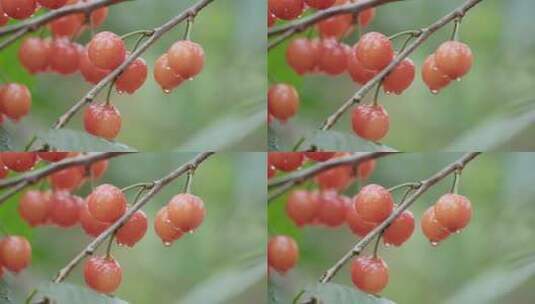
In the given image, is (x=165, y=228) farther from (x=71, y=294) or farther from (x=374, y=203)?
(x=374, y=203)

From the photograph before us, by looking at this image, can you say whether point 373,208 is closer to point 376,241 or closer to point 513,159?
point 376,241

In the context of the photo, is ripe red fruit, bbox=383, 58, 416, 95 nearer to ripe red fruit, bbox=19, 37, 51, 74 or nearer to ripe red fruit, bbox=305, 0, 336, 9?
ripe red fruit, bbox=305, 0, 336, 9

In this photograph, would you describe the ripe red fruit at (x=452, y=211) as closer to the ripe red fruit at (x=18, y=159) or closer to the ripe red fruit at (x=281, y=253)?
the ripe red fruit at (x=281, y=253)

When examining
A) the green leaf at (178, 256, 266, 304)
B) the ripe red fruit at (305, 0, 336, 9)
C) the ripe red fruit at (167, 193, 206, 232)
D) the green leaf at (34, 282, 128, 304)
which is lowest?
the green leaf at (34, 282, 128, 304)

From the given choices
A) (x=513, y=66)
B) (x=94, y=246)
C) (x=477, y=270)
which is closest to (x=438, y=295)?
(x=477, y=270)

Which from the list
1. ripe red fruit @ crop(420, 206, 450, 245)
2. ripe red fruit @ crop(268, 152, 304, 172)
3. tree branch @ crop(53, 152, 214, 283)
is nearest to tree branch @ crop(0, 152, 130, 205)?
tree branch @ crop(53, 152, 214, 283)

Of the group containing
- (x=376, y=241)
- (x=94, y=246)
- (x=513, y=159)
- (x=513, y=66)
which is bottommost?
(x=94, y=246)
